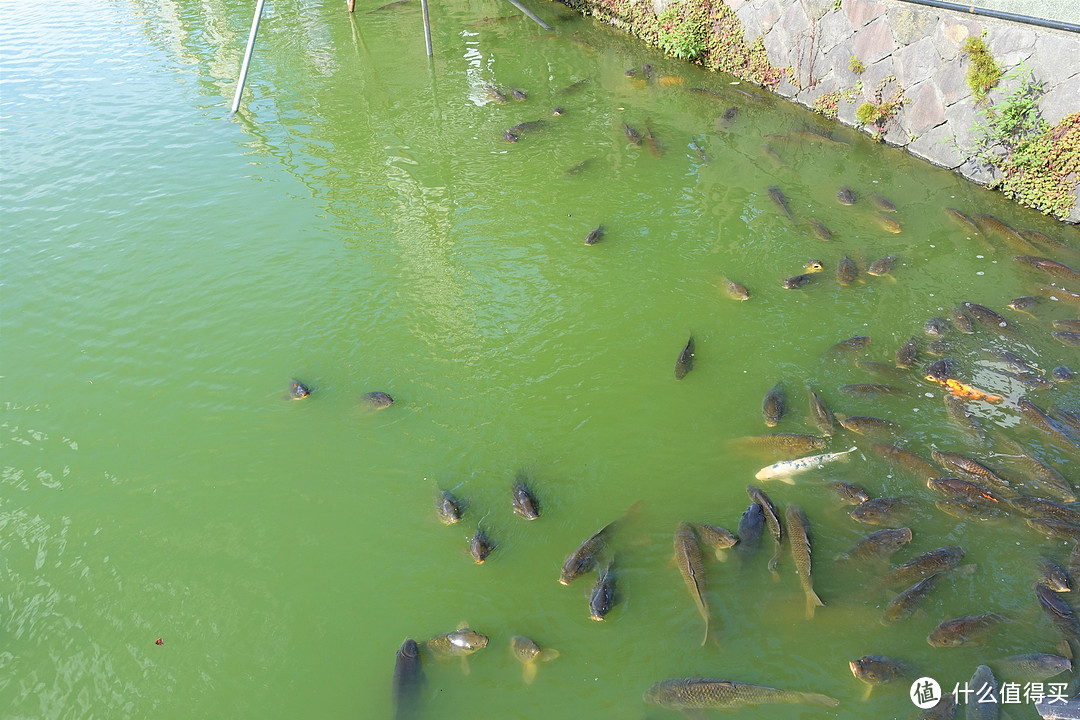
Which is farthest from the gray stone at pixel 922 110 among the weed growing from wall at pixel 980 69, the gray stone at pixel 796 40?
the gray stone at pixel 796 40

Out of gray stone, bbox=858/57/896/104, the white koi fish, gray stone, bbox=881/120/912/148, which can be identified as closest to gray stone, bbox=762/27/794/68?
gray stone, bbox=858/57/896/104

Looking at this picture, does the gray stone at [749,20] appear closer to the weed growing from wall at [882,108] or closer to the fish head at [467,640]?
the weed growing from wall at [882,108]

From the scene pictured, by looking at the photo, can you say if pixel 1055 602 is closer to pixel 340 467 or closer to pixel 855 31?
pixel 340 467

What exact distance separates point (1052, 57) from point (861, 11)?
3.04 metres

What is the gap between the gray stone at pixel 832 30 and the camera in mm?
11375

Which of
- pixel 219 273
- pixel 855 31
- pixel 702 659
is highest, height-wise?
pixel 855 31

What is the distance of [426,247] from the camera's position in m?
8.98

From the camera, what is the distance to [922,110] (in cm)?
1048

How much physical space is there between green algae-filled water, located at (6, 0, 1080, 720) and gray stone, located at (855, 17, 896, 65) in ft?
4.50

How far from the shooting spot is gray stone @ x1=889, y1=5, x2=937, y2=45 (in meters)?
10.3

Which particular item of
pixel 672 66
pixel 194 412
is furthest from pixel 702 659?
pixel 672 66

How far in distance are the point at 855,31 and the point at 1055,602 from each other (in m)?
9.39

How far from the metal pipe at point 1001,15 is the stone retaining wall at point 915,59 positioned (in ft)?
0.21

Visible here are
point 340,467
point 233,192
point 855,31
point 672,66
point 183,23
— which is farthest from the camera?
point 183,23
